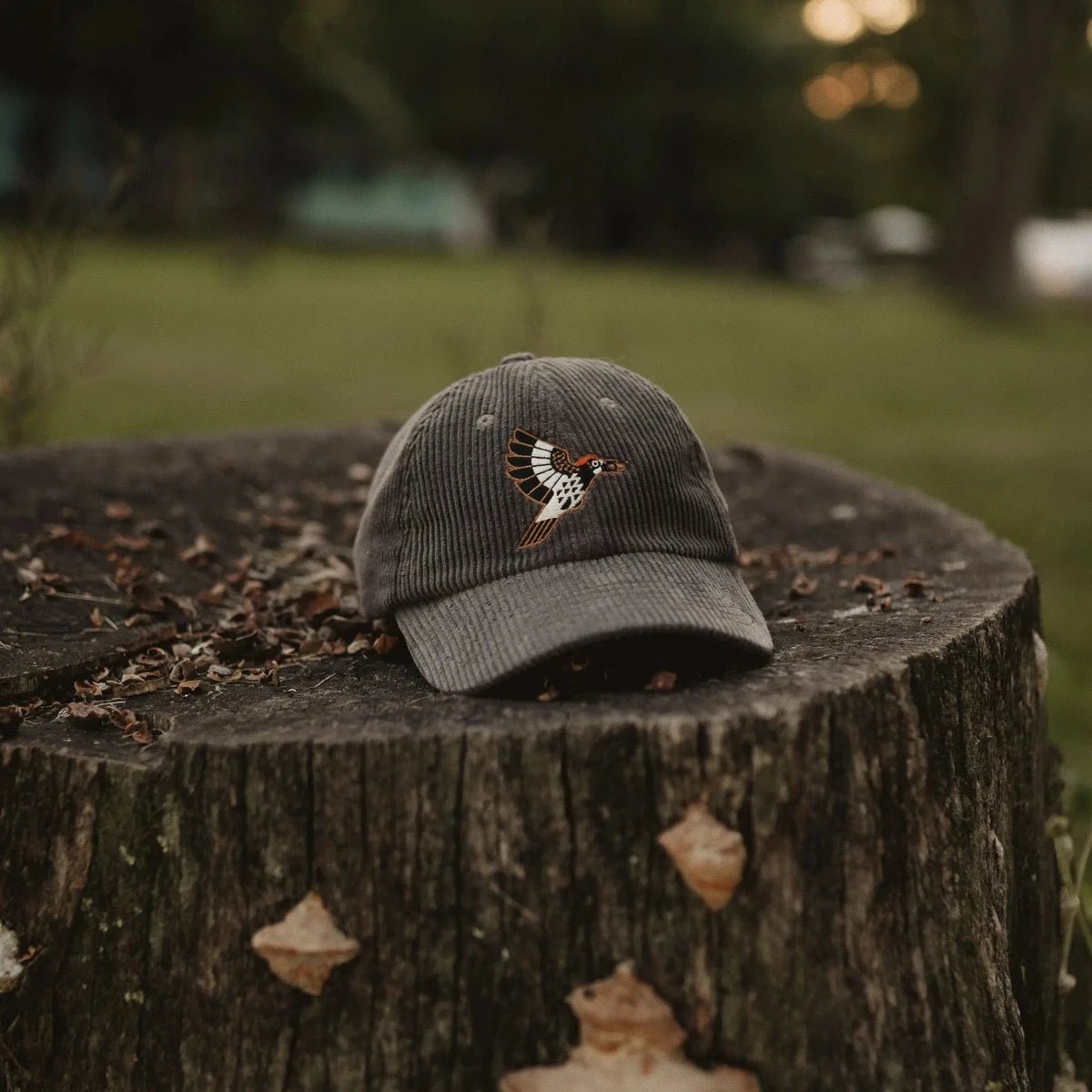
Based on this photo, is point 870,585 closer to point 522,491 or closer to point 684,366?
point 522,491

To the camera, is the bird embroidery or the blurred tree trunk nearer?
the bird embroidery

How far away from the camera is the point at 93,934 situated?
176cm

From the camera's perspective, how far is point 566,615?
1.73 m

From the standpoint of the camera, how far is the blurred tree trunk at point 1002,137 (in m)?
16.9

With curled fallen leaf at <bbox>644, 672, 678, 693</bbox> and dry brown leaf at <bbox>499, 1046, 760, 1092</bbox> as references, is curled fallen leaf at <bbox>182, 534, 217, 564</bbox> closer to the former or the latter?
curled fallen leaf at <bbox>644, 672, 678, 693</bbox>

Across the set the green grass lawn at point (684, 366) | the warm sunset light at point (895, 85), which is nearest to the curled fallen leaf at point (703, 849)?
the green grass lawn at point (684, 366)

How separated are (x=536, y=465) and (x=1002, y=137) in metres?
17.8

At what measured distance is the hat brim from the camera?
66.7 inches

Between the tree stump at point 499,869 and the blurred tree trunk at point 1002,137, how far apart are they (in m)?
17.3

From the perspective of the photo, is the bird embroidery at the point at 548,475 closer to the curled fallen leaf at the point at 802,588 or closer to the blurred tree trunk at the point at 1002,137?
the curled fallen leaf at the point at 802,588

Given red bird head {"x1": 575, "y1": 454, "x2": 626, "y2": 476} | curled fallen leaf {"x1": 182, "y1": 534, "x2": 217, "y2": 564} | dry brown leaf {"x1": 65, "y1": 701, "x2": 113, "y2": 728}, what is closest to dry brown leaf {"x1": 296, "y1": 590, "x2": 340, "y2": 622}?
curled fallen leaf {"x1": 182, "y1": 534, "x2": 217, "y2": 564}

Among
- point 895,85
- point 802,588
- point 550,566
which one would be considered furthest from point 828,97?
point 550,566

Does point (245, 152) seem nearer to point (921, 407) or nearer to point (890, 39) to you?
point (890, 39)

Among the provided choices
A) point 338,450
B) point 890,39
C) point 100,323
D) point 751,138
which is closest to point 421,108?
point 751,138
